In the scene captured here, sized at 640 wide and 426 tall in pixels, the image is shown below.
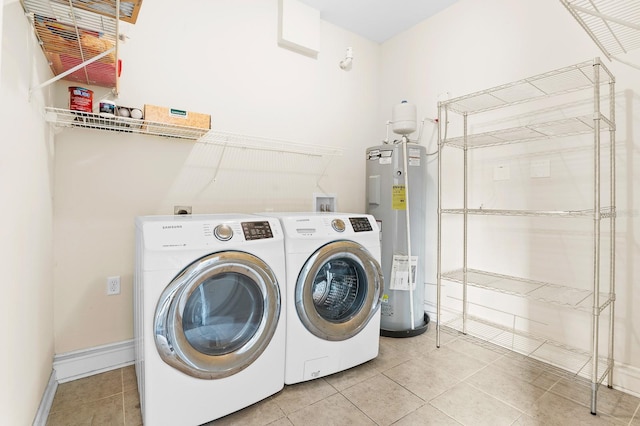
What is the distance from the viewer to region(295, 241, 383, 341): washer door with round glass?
1636 mm

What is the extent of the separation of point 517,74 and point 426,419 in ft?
7.08

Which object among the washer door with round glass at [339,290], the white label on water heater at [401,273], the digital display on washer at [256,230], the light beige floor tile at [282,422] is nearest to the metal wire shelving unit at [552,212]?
the white label on water heater at [401,273]

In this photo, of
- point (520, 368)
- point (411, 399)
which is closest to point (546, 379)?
point (520, 368)

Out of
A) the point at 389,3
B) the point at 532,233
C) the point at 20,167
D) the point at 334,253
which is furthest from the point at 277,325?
the point at 389,3

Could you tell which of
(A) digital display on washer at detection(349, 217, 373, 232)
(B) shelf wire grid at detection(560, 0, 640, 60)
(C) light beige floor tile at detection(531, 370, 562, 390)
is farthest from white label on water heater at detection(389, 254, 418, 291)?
(B) shelf wire grid at detection(560, 0, 640, 60)

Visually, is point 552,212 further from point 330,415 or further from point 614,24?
point 330,415

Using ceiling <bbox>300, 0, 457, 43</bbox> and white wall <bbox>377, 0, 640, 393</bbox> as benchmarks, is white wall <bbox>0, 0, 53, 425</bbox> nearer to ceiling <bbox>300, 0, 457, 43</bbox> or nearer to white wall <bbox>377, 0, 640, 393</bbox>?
ceiling <bbox>300, 0, 457, 43</bbox>

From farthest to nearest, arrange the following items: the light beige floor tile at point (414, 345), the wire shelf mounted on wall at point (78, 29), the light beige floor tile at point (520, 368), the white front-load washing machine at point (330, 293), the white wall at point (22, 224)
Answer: the light beige floor tile at point (414, 345) → the light beige floor tile at point (520, 368) → the white front-load washing machine at point (330, 293) → the wire shelf mounted on wall at point (78, 29) → the white wall at point (22, 224)

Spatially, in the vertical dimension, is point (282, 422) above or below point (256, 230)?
below

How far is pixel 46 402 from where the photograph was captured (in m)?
1.46

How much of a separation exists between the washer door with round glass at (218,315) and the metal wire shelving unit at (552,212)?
1.21m

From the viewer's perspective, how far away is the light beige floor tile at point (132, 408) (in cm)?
141

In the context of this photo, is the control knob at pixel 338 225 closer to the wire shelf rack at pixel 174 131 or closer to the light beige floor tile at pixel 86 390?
the wire shelf rack at pixel 174 131

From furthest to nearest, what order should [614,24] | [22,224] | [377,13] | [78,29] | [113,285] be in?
[377,13], [113,285], [614,24], [78,29], [22,224]
